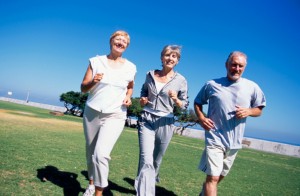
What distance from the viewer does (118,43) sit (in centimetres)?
441

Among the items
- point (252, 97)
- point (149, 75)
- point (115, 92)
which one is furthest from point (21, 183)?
point (252, 97)

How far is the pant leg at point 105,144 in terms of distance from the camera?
3863mm

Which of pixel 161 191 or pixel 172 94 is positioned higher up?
pixel 172 94

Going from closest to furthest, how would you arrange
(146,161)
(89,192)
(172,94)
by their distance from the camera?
(89,192) → (146,161) → (172,94)

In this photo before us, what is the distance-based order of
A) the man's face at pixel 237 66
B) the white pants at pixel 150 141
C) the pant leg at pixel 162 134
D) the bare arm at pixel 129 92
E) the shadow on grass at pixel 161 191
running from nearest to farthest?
the man's face at pixel 237 66 → the white pants at pixel 150 141 → the bare arm at pixel 129 92 → the pant leg at pixel 162 134 → the shadow on grass at pixel 161 191

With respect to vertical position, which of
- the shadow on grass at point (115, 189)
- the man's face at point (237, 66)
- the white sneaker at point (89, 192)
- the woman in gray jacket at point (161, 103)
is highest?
the man's face at point (237, 66)

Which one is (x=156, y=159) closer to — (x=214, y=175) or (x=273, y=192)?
(x=214, y=175)

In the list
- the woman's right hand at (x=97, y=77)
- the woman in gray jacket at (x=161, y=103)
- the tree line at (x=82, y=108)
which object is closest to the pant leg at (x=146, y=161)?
the woman in gray jacket at (x=161, y=103)

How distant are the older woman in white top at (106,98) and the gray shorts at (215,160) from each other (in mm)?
1364

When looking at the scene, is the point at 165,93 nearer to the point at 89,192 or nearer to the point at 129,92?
the point at 129,92

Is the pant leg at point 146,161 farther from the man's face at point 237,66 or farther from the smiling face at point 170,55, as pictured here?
the man's face at point 237,66

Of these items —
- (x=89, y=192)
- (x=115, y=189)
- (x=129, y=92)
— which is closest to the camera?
(x=89, y=192)

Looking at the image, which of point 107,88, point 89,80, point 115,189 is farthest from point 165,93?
point 115,189

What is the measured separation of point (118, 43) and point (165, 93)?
1161 mm
